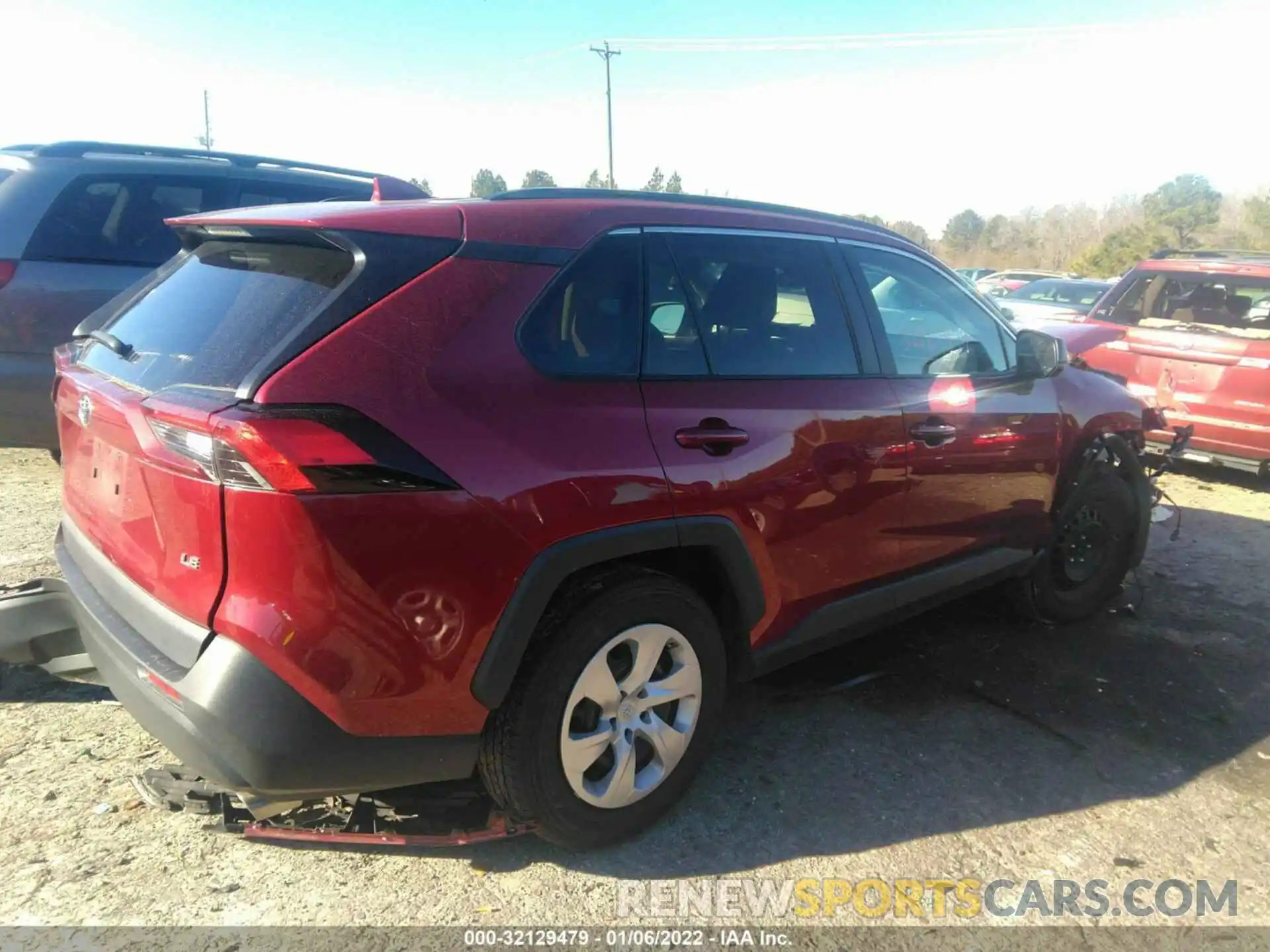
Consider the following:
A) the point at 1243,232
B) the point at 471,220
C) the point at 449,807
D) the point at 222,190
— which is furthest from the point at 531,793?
the point at 1243,232

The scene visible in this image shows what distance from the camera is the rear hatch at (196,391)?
1.96m

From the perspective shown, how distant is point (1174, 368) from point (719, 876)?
6.39 metres

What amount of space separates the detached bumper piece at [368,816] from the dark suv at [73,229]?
10.2 ft

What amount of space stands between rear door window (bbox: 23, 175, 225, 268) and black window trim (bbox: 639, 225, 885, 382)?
3.68m

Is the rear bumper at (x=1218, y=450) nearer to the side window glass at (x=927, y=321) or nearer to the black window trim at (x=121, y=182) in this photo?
the side window glass at (x=927, y=321)

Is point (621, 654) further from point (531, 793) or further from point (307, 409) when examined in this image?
point (307, 409)

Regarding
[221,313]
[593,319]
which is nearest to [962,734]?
[593,319]

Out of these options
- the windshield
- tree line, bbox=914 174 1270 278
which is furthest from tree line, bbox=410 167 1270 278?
the windshield

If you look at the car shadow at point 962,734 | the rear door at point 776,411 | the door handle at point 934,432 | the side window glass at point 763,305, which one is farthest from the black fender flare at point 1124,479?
the side window glass at point 763,305

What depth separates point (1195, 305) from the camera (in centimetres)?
717

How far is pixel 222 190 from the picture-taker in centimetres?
571

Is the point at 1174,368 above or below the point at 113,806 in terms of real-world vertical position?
above

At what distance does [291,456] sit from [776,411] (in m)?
1.47

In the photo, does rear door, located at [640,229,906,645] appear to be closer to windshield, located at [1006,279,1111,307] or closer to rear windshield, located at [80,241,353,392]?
rear windshield, located at [80,241,353,392]
